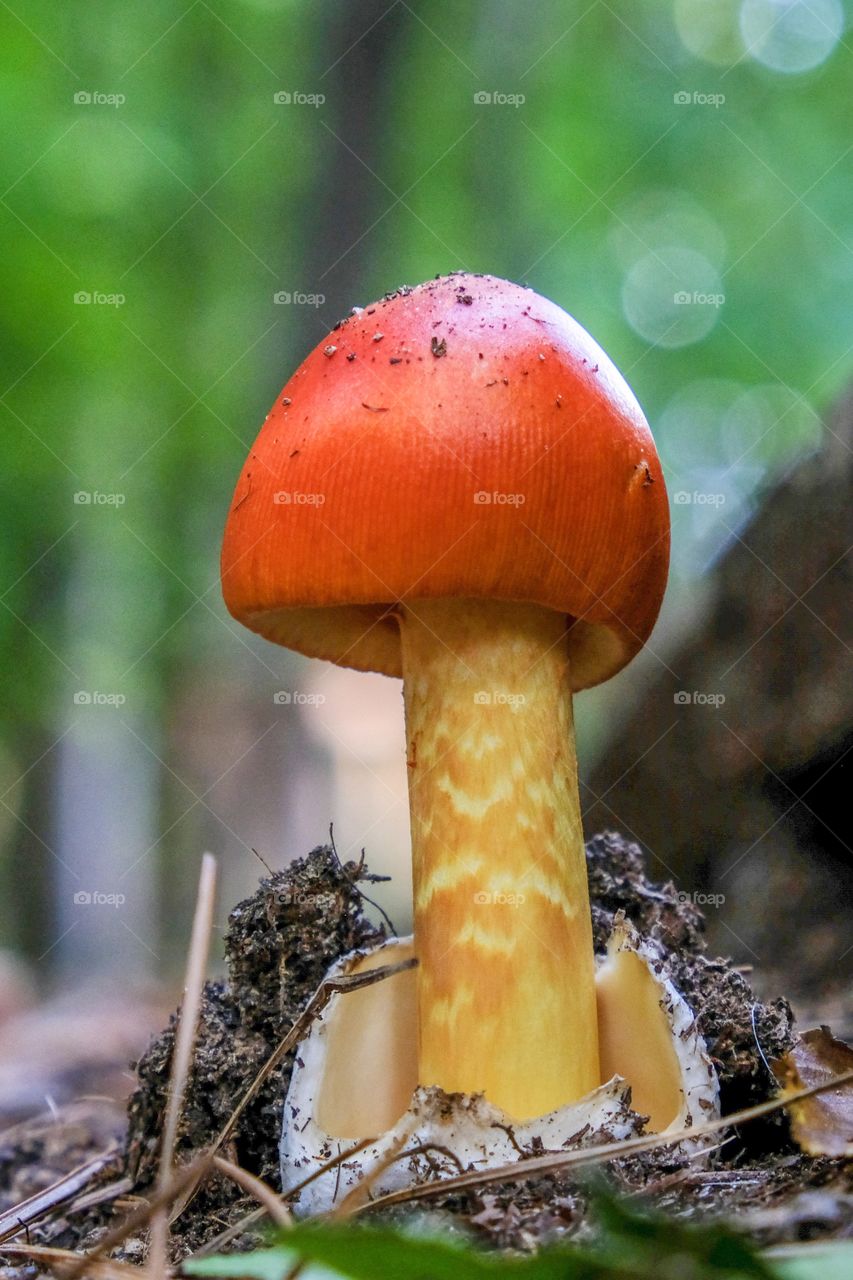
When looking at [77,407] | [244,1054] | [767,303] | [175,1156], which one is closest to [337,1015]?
[244,1054]

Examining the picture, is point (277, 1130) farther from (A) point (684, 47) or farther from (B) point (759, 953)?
(A) point (684, 47)

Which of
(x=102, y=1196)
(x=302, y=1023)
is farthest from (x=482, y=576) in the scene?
(x=102, y=1196)

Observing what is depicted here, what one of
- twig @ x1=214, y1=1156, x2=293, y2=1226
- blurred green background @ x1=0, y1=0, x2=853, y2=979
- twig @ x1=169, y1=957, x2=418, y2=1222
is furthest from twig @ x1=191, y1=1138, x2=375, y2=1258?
blurred green background @ x1=0, y1=0, x2=853, y2=979

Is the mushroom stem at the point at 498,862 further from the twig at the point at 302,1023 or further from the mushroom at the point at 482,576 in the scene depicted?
the twig at the point at 302,1023

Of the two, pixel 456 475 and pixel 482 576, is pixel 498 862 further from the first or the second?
pixel 456 475

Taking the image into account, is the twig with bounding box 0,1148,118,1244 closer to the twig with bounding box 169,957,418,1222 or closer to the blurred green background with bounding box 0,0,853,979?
the twig with bounding box 169,957,418,1222

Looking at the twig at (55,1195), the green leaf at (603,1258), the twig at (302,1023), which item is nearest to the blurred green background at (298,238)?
the twig at (55,1195)
